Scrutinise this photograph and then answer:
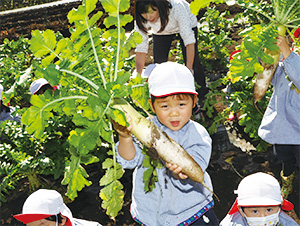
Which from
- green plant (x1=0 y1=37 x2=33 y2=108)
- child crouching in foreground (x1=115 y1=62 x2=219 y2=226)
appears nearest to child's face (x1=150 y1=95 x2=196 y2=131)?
child crouching in foreground (x1=115 y1=62 x2=219 y2=226)

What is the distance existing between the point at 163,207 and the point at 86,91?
2.75 ft

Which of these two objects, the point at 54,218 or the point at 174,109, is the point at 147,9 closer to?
the point at 174,109

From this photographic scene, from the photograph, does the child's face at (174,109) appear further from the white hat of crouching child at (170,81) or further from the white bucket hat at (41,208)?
the white bucket hat at (41,208)

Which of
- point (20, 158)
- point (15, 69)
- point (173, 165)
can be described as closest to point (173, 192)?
point (173, 165)

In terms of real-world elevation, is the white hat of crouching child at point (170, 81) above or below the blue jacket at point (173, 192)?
above

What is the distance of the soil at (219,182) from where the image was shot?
3426mm

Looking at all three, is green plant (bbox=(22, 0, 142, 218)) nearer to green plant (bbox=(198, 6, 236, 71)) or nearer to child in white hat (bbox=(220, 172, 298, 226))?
child in white hat (bbox=(220, 172, 298, 226))

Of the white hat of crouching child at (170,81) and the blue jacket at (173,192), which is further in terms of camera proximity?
the blue jacket at (173,192)

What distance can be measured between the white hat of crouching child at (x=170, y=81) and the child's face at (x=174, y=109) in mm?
64

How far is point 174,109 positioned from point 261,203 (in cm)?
78

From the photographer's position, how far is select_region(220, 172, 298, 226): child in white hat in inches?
95.0

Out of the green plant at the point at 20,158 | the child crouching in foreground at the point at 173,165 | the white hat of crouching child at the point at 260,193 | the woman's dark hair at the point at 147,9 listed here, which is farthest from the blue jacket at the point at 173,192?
the woman's dark hair at the point at 147,9

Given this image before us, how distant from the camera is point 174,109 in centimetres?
227

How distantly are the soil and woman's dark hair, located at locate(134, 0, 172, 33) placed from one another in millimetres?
1364
